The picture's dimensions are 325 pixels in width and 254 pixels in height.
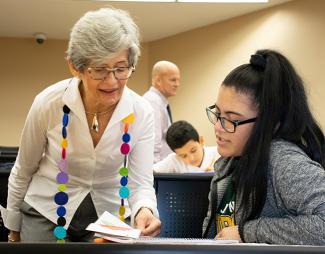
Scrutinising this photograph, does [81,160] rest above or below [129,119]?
below

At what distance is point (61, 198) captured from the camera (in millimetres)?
1805

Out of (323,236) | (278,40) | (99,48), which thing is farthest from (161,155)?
(323,236)

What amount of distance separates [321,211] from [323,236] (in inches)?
2.5

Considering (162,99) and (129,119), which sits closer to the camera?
(129,119)

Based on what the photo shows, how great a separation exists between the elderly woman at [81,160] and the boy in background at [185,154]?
5.48 ft

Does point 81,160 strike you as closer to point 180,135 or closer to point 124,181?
point 124,181

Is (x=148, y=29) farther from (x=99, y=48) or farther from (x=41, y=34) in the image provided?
(x=99, y=48)

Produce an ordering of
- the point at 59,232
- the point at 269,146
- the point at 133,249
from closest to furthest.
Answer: the point at 133,249, the point at 269,146, the point at 59,232

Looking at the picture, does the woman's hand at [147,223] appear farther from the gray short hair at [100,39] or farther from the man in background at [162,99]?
the man in background at [162,99]

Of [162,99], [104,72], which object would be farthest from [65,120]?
[162,99]

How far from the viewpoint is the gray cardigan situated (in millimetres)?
1207

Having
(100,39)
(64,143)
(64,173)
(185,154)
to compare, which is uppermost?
(100,39)

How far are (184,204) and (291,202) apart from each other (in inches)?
32.8

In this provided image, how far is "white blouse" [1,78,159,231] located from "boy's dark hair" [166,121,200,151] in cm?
181
